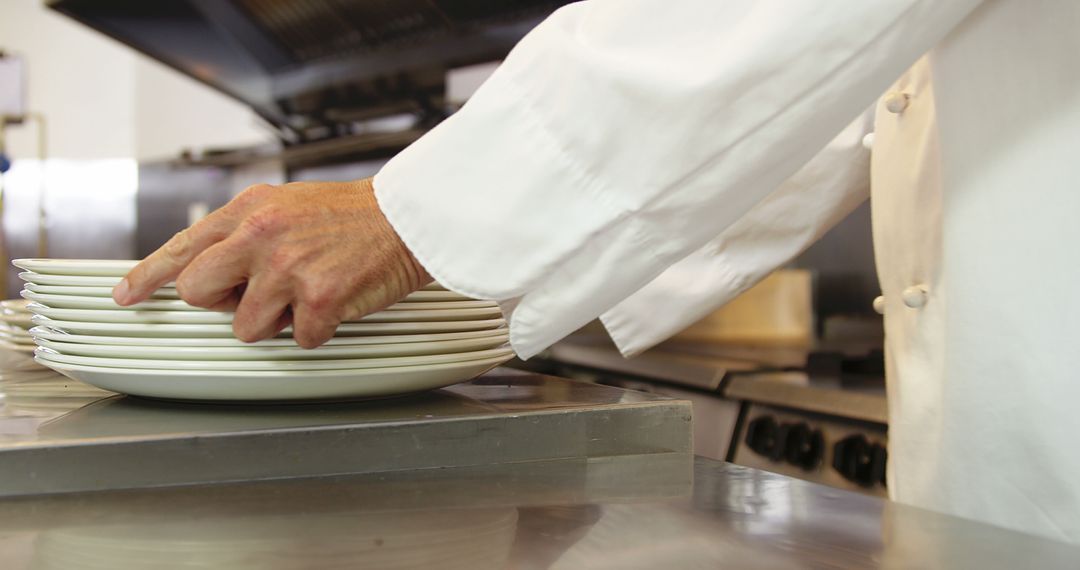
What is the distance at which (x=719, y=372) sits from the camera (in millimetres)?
1479

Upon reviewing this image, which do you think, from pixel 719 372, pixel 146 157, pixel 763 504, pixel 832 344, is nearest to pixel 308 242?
pixel 763 504

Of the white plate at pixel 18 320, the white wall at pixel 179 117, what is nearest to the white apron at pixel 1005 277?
the white plate at pixel 18 320

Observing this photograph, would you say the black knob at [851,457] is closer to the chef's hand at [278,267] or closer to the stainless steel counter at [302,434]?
the stainless steel counter at [302,434]

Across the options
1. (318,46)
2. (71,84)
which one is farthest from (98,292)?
(71,84)

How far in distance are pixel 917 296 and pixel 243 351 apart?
0.53 m

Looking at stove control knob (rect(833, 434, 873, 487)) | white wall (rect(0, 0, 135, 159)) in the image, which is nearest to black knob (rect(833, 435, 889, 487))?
stove control knob (rect(833, 434, 873, 487))

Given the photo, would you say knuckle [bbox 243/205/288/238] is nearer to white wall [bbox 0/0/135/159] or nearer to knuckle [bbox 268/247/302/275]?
knuckle [bbox 268/247/302/275]

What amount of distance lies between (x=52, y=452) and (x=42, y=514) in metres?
0.04

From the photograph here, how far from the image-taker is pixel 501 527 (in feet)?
1.57

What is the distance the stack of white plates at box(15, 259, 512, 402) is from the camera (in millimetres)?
607

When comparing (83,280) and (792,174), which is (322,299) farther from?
(792,174)

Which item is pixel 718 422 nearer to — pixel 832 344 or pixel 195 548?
pixel 832 344

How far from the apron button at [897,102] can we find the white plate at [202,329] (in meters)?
0.43

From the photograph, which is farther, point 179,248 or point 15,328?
point 15,328
